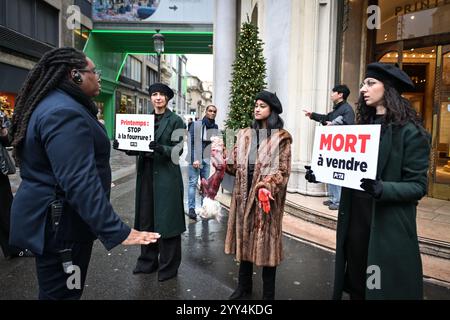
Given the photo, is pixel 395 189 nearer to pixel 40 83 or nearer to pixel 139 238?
pixel 139 238

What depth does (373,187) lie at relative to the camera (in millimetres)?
2275

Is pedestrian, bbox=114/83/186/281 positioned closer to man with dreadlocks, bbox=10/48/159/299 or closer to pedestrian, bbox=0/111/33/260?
pedestrian, bbox=0/111/33/260

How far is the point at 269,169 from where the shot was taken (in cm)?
325

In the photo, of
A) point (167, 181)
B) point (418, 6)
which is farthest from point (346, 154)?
point (418, 6)

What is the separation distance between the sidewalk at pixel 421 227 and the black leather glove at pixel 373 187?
2566 mm

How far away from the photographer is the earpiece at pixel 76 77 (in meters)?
2.15

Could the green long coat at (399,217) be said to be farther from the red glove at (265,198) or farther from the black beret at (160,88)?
the black beret at (160,88)

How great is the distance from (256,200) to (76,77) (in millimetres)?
1861

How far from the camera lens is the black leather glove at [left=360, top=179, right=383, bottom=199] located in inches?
88.9

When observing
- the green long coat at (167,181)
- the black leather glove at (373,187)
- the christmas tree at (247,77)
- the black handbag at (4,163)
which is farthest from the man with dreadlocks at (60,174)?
the christmas tree at (247,77)

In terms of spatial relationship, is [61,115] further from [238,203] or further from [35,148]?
[238,203]

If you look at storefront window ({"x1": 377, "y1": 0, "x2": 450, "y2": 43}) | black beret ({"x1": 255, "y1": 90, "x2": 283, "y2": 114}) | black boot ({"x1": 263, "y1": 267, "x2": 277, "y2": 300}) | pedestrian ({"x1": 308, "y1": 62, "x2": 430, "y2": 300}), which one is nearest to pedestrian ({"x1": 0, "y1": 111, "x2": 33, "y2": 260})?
black boot ({"x1": 263, "y1": 267, "x2": 277, "y2": 300})

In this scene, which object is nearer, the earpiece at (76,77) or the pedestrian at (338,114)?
the earpiece at (76,77)
